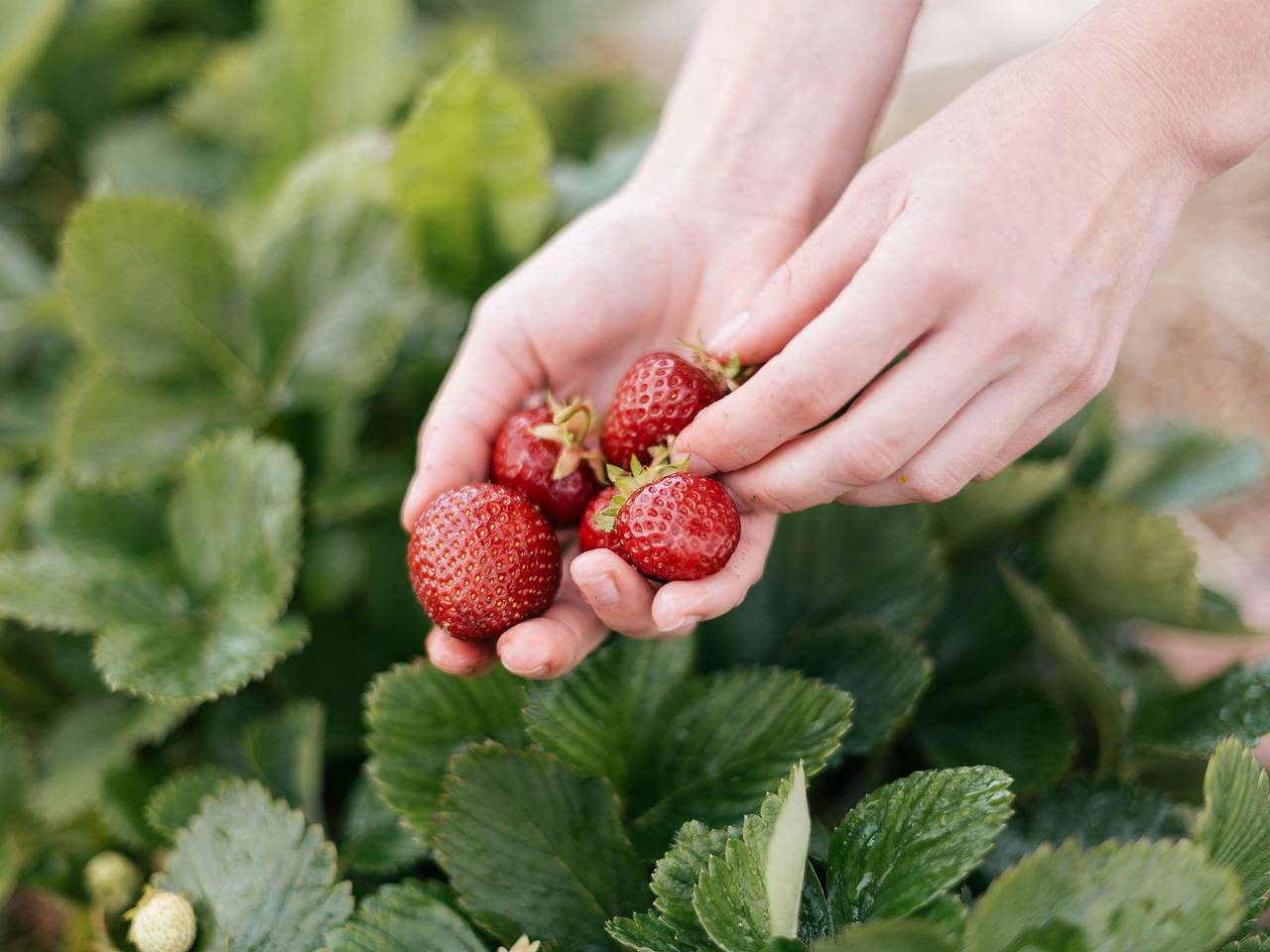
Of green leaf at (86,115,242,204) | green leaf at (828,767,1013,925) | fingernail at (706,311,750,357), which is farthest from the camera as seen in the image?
green leaf at (86,115,242,204)

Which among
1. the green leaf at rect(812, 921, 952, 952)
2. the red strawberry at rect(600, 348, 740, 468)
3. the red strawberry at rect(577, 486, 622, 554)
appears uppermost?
the red strawberry at rect(600, 348, 740, 468)

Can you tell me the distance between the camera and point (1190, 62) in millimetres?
751

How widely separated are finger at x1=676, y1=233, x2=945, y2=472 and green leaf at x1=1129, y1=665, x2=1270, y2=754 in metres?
0.43

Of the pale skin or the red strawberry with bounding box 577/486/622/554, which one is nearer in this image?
the pale skin

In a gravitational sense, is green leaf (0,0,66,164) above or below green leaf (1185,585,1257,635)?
above

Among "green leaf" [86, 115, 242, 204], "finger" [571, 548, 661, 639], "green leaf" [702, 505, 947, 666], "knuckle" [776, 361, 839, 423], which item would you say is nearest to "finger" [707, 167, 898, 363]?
"knuckle" [776, 361, 839, 423]

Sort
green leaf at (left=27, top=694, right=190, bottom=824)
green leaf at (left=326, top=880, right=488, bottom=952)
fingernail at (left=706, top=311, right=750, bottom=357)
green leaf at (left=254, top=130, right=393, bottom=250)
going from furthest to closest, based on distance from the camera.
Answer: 1. green leaf at (left=254, top=130, right=393, bottom=250)
2. green leaf at (left=27, top=694, right=190, bottom=824)
3. fingernail at (left=706, top=311, right=750, bottom=357)
4. green leaf at (left=326, top=880, right=488, bottom=952)

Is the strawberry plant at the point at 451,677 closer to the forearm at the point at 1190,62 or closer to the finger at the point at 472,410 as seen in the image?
the finger at the point at 472,410

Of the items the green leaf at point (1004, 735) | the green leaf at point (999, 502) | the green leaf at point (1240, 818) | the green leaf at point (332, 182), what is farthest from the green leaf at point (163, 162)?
the green leaf at point (1240, 818)

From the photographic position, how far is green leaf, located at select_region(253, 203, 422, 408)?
4.09 ft

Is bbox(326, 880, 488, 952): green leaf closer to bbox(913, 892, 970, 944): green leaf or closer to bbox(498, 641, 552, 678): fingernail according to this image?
bbox(498, 641, 552, 678): fingernail

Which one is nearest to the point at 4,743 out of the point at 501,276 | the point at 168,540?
the point at 168,540

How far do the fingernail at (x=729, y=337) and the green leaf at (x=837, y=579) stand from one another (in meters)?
0.31

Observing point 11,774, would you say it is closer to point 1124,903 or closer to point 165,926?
point 165,926
